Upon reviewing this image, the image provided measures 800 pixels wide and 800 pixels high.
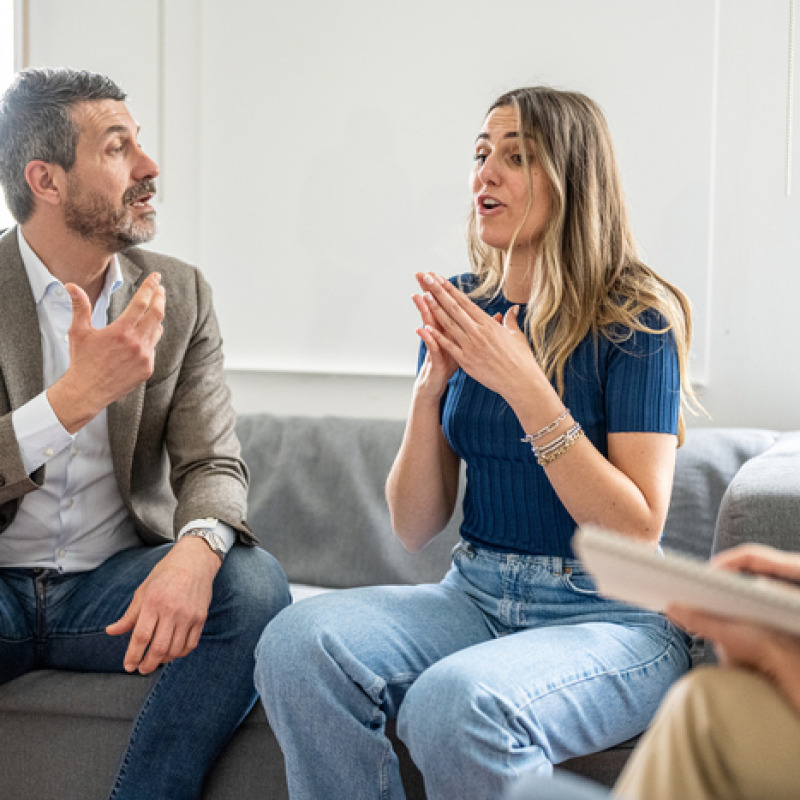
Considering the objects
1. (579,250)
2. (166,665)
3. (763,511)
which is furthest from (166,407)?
(763,511)

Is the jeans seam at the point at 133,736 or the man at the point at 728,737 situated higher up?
the man at the point at 728,737

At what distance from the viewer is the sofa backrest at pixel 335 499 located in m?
2.06

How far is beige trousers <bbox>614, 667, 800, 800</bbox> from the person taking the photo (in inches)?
30.9

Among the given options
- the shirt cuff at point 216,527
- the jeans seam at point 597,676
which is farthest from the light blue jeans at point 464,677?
the shirt cuff at point 216,527

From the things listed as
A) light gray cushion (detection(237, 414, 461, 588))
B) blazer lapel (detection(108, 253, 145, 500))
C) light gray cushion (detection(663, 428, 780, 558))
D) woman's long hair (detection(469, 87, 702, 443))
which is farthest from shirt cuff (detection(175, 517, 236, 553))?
light gray cushion (detection(663, 428, 780, 558))

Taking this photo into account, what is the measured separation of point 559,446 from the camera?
4.51ft

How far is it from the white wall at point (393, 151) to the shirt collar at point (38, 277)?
796 millimetres

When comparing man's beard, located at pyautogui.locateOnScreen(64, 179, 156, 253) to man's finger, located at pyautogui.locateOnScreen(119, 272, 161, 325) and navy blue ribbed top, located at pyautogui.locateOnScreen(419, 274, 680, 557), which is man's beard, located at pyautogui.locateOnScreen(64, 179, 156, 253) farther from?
navy blue ribbed top, located at pyautogui.locateOnScreen(419, 274, 680, 557)

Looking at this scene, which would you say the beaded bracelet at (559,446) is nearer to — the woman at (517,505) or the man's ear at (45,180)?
the woman at (517,505)

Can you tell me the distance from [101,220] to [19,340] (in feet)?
0.88

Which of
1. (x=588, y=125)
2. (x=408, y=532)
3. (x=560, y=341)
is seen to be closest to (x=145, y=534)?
(x=408, y=532)

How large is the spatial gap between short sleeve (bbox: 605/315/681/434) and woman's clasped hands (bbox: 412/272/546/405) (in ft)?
0.41

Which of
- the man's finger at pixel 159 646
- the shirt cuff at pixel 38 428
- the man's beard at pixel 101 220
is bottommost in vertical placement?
the man's finger at pixel 159 646

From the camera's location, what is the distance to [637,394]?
142 centimetres
